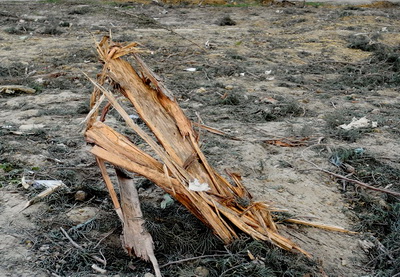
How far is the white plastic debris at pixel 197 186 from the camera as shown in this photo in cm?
231

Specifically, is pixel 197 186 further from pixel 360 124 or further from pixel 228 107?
pixel 228 107

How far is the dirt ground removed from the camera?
2.69 metres

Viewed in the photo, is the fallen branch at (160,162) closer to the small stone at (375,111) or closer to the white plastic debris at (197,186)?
the white plastic debris at (197,186)

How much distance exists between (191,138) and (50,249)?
3.08ft

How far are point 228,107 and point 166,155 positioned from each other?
2872 millimetres

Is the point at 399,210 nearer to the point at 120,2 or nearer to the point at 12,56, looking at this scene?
the point at 12,56

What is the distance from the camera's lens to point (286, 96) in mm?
5574

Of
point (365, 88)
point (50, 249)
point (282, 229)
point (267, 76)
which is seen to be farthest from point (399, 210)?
point (267, 76)

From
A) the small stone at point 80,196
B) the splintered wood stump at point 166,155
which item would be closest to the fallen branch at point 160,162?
the splintered wood stump at point 166,155

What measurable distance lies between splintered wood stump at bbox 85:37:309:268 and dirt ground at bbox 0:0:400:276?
0.19 meters

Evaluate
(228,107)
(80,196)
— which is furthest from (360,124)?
(80,196)

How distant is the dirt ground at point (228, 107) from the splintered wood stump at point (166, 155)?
195mm

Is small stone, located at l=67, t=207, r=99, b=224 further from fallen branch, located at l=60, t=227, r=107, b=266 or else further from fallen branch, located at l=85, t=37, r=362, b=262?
fallen branch, located at l=85, t=37, r=362, b=262

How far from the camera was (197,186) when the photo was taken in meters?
2.34
